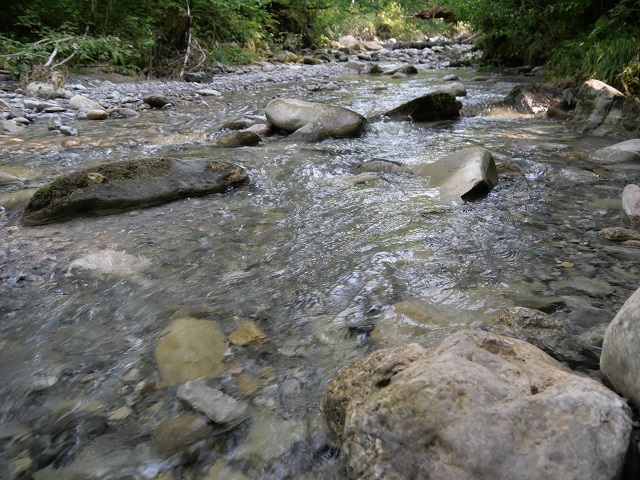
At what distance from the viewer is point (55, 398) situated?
158cm

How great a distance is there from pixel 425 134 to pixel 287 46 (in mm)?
13893

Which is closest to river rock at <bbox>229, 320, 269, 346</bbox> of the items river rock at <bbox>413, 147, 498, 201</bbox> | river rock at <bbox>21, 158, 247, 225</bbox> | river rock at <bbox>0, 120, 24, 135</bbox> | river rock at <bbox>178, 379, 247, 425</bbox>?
river rock at <bbox>178, 379, 247, 425</bbox>

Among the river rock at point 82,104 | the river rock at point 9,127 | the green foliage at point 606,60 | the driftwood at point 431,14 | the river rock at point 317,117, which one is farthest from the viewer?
the driftwood at point 431,14

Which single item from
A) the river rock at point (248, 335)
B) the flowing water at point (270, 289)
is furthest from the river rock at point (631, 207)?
the river rock at point (248, 335)

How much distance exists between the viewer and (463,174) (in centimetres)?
342

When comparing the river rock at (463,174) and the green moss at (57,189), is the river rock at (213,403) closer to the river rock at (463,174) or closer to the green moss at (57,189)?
the green moss at (57,189)

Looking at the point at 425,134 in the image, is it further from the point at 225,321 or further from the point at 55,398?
the point at 55,398

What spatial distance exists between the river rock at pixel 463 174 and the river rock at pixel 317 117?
5.85 feet

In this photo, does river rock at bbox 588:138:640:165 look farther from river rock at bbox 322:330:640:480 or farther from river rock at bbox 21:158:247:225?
river rock at bbox 322:330:640:480

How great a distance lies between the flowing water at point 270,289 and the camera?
4.60 feet

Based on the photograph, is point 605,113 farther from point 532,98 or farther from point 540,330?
point 540,330

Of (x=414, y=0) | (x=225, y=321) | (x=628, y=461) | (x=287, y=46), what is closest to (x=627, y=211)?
(x=628, y=461)

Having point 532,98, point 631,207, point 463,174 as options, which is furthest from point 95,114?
point 631,207

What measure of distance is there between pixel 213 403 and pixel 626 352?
124 centimetres
